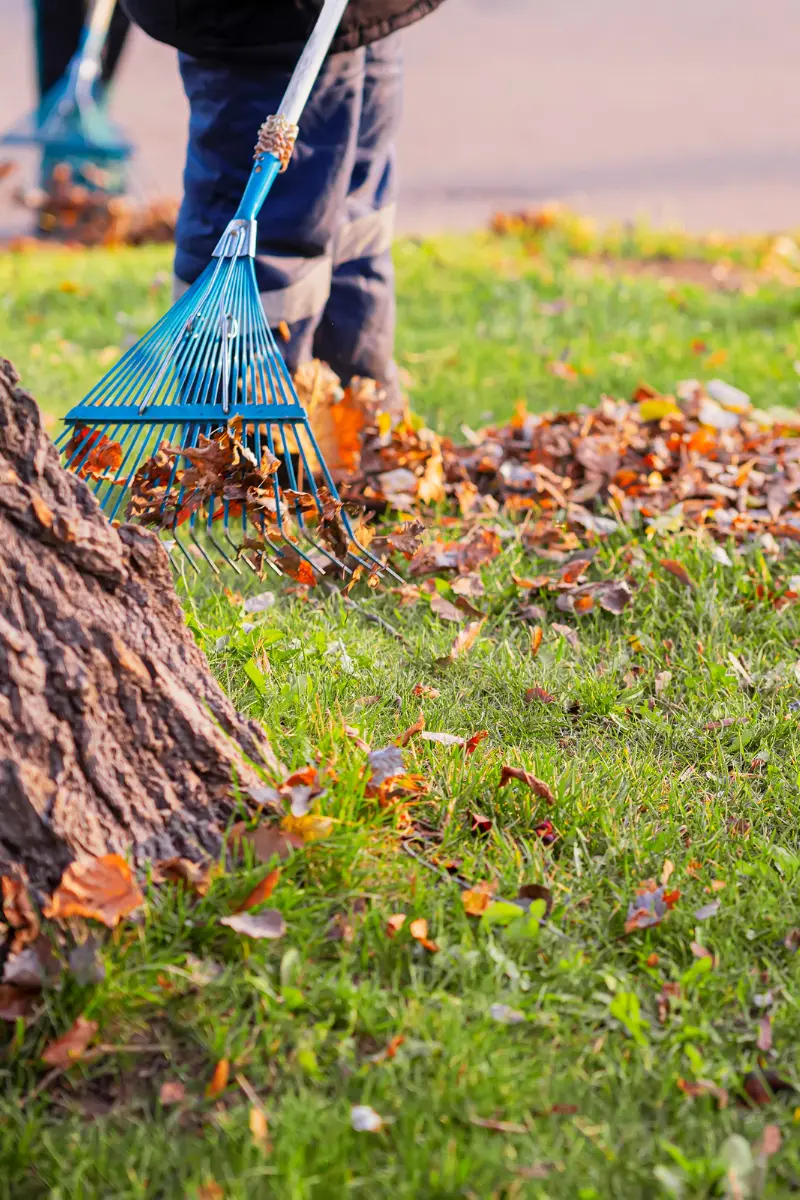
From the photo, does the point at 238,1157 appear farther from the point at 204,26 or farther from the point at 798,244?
the point at 798,244

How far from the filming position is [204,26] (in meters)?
3.05

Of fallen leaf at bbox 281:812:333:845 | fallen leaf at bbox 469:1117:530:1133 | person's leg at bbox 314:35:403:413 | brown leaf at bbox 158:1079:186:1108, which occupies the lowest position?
brown leaf at bbox 158:1079:186:1108

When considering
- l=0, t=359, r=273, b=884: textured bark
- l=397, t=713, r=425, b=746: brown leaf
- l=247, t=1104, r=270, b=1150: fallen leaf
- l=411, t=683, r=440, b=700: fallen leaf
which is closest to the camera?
l=247, t=1104, r=270, b=1150: fallen leaf

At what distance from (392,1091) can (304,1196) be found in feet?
0.60

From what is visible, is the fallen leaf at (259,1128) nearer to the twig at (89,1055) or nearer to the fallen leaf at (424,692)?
the twig at (89,1055)

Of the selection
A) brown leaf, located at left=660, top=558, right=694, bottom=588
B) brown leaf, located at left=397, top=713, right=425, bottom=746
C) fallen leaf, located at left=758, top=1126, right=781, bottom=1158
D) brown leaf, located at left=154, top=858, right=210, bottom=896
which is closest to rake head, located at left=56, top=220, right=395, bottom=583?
brown leaf, located at left=397, top=713, right=425, bottom=746

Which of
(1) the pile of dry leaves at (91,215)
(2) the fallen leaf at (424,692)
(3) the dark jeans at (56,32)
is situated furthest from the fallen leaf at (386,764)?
(3) the dark jeans at (56,32)

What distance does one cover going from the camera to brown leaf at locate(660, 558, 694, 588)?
299 cm

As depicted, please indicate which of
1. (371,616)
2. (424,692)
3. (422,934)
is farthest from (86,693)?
(371,616)

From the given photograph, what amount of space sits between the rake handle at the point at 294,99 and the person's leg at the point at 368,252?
30.3 inches

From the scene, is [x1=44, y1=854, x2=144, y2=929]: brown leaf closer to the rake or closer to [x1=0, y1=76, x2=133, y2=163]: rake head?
the rake

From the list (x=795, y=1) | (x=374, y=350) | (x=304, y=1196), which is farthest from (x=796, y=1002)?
(x=795, y=1)

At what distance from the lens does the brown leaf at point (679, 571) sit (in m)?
2.99

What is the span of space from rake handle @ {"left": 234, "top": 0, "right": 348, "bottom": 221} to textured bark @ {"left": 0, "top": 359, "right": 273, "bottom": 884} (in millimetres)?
1071
